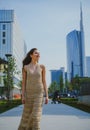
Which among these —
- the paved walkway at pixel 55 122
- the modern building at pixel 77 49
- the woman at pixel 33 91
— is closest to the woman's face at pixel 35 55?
the woman at pixel 33 91

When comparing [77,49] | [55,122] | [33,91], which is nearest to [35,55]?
[33,91]

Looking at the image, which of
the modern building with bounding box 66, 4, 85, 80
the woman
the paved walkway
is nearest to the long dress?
the woman

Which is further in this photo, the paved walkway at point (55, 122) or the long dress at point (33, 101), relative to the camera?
the paved walkway at point (55, 122)

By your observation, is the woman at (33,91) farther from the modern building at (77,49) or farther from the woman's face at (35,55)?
the modern building at (77,49)

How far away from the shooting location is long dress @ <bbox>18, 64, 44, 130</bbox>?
6.02 m

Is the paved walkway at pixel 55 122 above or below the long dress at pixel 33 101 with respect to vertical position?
below

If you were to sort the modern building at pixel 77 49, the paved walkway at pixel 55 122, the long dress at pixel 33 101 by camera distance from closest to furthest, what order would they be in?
1. the long dress at pixel 33 101
2. the paved walkway at pixel 55 122
3. the modern building at pixel 77 49

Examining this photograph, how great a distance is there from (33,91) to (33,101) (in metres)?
0.16

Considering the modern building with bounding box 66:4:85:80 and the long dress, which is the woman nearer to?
the long dress

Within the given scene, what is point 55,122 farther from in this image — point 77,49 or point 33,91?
point 77,49

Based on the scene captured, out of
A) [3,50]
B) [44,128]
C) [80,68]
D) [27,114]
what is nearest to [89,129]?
[44,128]

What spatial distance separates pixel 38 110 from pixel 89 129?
12.6 ft

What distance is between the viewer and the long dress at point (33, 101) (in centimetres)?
602

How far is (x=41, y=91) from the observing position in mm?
6125
